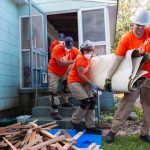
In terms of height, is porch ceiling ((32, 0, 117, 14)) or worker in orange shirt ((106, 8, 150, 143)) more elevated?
porch ceiling ((32, 0, 117, 14))

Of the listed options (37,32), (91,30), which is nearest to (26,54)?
(37,32)

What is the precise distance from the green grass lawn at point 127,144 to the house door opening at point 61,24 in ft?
18.5

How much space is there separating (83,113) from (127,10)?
22757 millimetres

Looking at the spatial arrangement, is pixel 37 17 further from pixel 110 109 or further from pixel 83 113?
pixel 83 113

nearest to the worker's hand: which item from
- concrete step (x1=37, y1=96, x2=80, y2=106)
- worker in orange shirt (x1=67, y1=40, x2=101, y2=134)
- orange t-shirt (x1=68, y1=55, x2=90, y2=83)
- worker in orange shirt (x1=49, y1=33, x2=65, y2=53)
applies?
worker in orange shirt (x1=67, y1=40, x2=101, y2=134)

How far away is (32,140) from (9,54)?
3.83 m

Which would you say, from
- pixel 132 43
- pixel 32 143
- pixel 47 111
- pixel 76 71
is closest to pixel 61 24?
pixel 47 111

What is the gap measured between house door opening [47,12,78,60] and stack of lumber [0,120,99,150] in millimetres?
5629

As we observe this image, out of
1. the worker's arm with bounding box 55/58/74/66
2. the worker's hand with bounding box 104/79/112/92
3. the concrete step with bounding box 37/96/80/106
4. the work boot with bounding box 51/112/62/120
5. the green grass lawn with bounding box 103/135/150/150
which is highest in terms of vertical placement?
the worker's arm with bounding box 55/58/74/66

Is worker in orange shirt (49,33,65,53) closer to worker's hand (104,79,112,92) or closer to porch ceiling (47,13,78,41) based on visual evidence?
worker's hand (104,79,112,92)

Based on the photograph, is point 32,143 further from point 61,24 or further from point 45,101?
point 61,24

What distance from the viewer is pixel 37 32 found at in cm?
868

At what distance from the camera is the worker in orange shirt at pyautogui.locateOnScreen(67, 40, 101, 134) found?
219 inches

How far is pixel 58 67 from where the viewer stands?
6730mm
